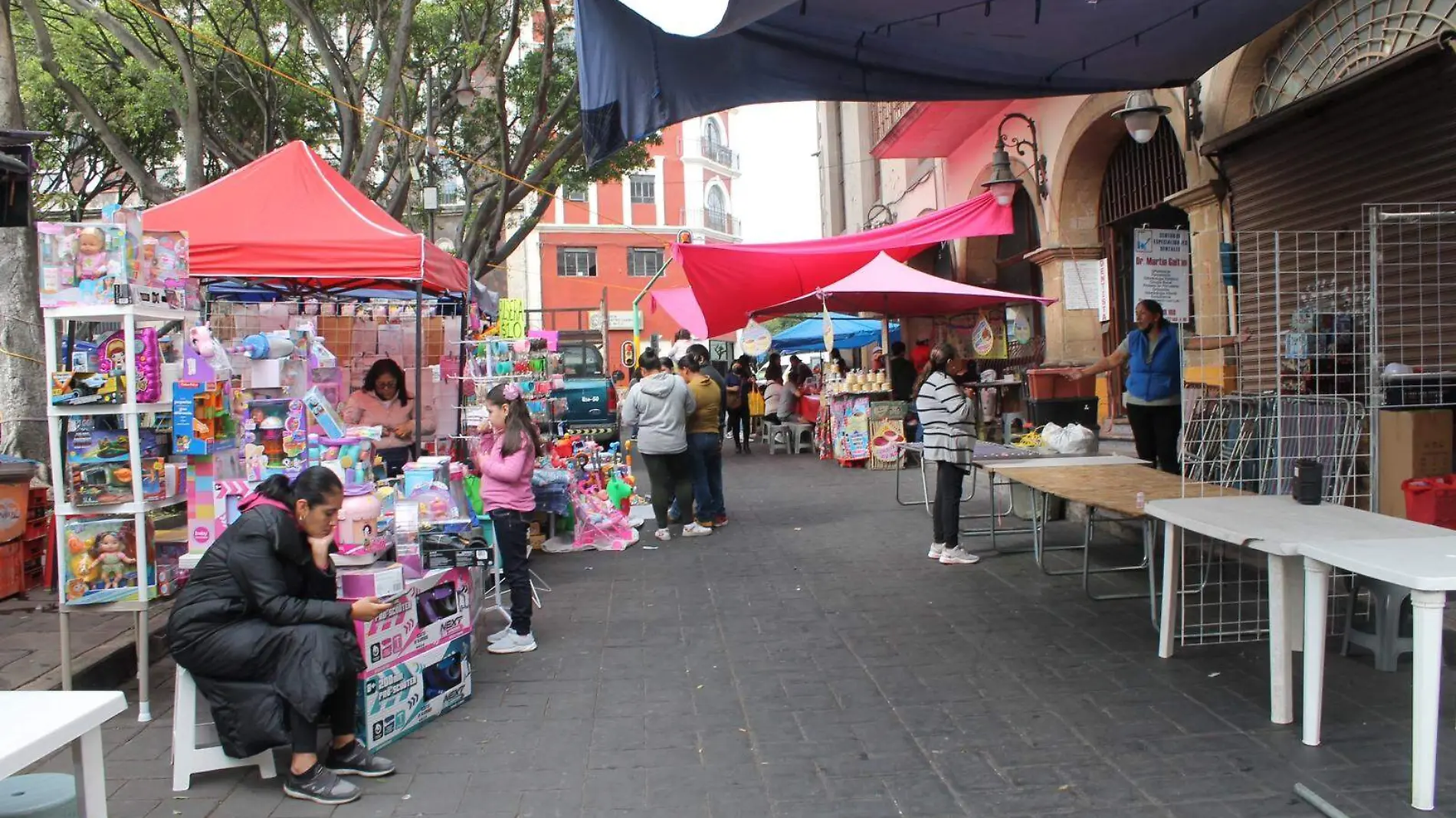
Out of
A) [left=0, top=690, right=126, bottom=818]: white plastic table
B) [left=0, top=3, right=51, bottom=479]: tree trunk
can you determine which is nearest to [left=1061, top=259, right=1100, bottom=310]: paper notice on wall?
[left=0, top=3, right=51, bottom=479]: tree trunk

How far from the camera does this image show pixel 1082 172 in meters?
11.6

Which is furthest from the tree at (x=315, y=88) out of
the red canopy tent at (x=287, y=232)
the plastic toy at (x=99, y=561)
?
the plastic toy at (x=99, y=561)

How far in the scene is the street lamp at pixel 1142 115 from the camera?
333 inches

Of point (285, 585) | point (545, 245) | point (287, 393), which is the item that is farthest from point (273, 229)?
point (545, 245)

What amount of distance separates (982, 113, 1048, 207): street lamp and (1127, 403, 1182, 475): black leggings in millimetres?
4306

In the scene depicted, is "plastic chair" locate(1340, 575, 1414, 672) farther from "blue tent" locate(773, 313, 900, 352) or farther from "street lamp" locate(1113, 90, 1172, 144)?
"blue tent" locate(773, 313, 900, 352)

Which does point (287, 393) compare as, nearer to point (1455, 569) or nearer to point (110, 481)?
point (110, 481)

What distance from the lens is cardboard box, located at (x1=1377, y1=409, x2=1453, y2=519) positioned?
5.45 meters

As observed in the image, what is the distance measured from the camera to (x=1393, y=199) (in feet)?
20.8

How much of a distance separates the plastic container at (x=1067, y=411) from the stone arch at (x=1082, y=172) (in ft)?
11.3

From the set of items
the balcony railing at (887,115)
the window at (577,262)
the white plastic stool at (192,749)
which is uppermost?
the window at (577,262)

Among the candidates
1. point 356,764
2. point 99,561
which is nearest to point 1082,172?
point 356,764

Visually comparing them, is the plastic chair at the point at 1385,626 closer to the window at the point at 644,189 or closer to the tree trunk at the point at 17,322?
the tree trunk at the point at 17,322

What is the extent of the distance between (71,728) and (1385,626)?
5113 millimetres
